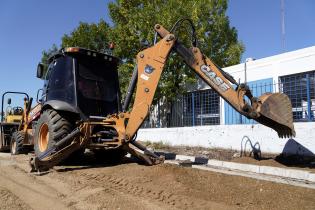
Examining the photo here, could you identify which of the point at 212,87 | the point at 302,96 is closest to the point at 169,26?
the point at 302,96

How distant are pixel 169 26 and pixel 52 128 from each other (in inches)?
409

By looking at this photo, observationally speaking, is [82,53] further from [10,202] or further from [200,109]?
[200,109]

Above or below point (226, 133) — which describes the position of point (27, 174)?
below

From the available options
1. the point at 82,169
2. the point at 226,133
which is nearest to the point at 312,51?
the point at 226,133

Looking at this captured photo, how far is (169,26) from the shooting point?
57.7 feet

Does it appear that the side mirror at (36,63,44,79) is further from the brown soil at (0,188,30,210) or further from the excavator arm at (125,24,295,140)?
the brown soil at (0,188,30,210)

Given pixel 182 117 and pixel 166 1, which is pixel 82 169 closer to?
pixel 182 117

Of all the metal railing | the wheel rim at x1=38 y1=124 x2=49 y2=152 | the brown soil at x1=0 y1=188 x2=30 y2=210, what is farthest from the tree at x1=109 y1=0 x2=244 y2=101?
the brown soil at x1=0 y1=188 x2=30 y2=210

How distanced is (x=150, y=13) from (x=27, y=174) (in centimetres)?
1219

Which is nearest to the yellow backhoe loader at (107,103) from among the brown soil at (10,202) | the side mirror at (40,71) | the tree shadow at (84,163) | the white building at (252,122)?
the tree shadow at (84,163)

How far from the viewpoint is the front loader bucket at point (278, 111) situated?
7949 millimetres

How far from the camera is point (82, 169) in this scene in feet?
27.6

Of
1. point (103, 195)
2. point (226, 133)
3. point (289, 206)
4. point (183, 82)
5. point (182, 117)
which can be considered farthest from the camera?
point (183, 82)

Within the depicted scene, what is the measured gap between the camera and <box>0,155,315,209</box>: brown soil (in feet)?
17.0
